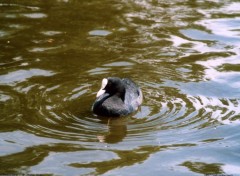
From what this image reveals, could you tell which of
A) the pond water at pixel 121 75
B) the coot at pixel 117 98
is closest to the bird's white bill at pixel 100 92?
the coot at pixel 117 98

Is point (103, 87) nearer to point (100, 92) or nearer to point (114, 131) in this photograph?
point (100, 92)

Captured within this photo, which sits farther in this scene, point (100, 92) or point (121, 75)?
point (121, 75)

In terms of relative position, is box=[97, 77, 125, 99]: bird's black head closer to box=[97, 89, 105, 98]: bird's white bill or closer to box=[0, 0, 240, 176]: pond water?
box=[97, 89, 105, 98]: bird's white bill

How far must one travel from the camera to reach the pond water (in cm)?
767

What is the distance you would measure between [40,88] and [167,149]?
2926 mm

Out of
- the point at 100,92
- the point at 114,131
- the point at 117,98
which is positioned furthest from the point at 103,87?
the point at 114,131

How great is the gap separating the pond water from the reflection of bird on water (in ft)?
0.05

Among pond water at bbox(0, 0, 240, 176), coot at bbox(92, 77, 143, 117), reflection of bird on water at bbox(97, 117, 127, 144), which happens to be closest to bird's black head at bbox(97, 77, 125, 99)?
coot at bbox(92, 77, 143, 117)

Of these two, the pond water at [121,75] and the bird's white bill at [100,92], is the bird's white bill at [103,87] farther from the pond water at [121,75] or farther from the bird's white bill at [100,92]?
the pond water at [121,75]

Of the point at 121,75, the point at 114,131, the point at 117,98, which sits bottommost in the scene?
the point at 114,131

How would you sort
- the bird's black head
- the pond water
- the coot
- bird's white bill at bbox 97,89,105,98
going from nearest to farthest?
the pond water, the coot, bird's white bill at bbox 97,89,105,98, the bird's black head

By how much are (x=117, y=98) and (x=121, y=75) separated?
119 centimetres

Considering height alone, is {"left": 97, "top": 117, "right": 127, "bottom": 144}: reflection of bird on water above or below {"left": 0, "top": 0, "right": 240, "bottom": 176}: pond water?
below

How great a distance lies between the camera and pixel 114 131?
860 cm
